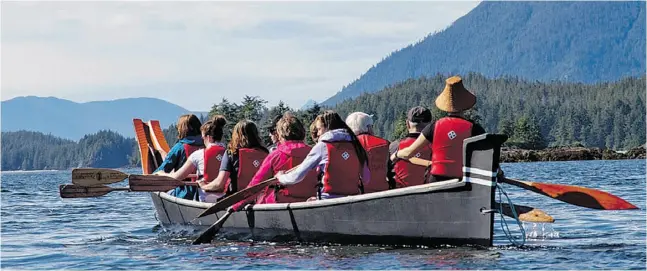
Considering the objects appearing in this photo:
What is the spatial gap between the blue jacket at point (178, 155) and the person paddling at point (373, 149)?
9.19ft

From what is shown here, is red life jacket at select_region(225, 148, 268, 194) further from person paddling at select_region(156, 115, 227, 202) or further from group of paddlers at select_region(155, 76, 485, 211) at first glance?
person paddling at select_region(156, 115, 227, 202)

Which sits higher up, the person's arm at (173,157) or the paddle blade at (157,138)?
the paddle blade at (157,138)

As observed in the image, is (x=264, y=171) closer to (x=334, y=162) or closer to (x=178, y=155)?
(x=334, y=162)

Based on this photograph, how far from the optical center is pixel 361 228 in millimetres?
12727

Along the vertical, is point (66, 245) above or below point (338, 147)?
below

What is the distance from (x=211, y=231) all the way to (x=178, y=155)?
6.56 feet

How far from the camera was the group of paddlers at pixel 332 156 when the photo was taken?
39.8 ft

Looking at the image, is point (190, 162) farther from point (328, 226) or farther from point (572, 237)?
point (572, 237)

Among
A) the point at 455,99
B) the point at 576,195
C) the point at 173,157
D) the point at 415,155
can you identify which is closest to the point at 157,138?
the point at 173,157

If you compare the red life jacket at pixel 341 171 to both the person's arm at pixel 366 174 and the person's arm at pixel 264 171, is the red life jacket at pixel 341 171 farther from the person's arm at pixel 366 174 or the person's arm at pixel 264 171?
Result: the person's arm at pixel 264 171

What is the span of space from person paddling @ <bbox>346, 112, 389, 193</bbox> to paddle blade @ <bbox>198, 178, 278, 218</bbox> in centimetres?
127

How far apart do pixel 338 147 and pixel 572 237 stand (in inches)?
159

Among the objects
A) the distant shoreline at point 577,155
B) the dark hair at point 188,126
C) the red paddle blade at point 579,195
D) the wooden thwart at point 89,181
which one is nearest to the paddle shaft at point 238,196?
the dark hair at point 188,126

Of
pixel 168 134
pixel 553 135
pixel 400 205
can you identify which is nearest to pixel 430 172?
pixel 400 205
